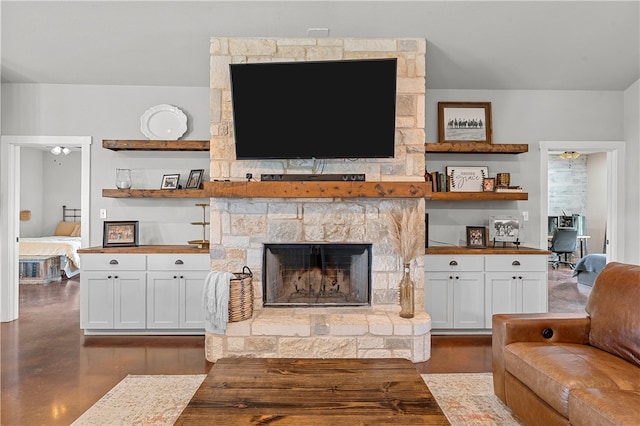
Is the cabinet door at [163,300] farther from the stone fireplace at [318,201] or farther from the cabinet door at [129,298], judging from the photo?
the stone fireplace at [318,201]

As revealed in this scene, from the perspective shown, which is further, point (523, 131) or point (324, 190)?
point (523, 131)

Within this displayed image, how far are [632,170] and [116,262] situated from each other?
5525mm

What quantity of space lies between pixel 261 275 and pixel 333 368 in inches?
64.1

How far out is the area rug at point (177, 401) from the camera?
2.25 meters

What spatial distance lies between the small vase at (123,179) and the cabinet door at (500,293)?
3.81 m

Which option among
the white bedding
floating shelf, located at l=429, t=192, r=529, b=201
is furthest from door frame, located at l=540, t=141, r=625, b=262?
the white bedding

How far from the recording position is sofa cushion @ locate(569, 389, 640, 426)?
1438 mm

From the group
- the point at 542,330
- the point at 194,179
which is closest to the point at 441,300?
the point at 542,330

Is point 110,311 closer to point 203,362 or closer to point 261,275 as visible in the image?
point 203,362

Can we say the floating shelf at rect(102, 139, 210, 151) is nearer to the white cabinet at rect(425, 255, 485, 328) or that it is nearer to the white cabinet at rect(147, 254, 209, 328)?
the white cabinet at rect(147, 254, 209, 328)

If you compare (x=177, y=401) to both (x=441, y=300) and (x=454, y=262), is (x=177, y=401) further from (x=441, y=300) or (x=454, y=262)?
(x=454, y=262)

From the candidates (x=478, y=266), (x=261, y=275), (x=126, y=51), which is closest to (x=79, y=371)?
(x=261, y=275)

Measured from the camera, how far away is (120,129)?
14.0 ft

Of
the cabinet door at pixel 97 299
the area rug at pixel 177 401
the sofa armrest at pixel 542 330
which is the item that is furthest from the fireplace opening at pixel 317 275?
the cabinet door at pixel 97 299
